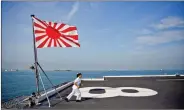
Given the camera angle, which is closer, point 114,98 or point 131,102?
point 131,102

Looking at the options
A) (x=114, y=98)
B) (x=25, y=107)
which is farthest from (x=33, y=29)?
(x=114, y=98)

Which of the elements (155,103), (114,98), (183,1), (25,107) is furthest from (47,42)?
(183,1)

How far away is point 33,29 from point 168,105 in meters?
4.58

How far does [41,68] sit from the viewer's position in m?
6.65

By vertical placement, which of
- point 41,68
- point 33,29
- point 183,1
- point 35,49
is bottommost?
point 41,68

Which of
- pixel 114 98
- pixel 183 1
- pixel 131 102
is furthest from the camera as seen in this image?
pixel 114 98

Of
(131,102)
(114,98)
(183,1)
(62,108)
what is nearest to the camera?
(62,108)

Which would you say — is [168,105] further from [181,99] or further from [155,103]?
[181,99]

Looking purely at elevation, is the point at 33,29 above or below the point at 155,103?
above

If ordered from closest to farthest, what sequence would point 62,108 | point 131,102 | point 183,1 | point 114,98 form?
point 62,108
point 183,1
point 131,102
point 114,98

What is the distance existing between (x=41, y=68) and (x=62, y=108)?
4.49 ft

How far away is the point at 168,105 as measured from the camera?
259 inches

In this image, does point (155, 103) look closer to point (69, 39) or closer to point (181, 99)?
point (181, 99)

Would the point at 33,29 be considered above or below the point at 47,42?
above
